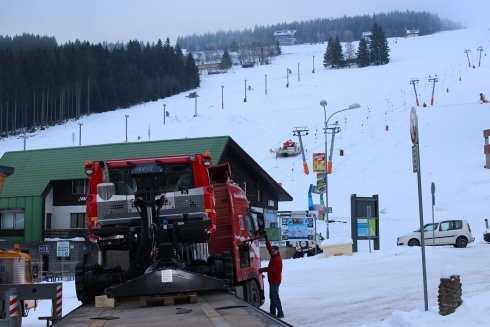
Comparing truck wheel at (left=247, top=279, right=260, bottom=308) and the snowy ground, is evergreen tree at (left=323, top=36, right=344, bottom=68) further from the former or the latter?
truck wheel at (left=247, top=279, right=260, bottom=308)

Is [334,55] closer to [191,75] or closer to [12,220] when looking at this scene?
[191,75]

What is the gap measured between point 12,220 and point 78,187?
15.6 ft

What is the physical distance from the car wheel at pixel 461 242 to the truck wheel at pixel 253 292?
823 inches

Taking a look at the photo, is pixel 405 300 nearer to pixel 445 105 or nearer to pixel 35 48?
pixel 445 105

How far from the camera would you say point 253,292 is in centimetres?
1439

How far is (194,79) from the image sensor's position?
17738 centimetres

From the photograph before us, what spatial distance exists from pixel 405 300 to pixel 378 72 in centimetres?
12938

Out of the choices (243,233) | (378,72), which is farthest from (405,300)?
(378,72)

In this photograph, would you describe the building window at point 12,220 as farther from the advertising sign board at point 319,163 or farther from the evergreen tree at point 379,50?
the evergreen tree at point 379,50

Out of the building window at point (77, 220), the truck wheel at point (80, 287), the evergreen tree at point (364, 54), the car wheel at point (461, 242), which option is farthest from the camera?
the evergreen tree at point (364, 54)

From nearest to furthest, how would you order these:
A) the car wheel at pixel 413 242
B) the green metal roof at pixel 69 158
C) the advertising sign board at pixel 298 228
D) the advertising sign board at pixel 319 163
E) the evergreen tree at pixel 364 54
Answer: the car wheel at pixel 413 242 → the advertising sign board at pixel 298 228 → the green metal roof at pixel 69 158 → the advertising sign board at pixel 319 163 → the evergreen tree at pixel 364 54

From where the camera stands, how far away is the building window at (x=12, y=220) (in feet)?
147

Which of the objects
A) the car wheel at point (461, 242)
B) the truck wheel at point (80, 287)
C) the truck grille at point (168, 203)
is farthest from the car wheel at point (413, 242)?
A: the truck wheel at point (80, 287)

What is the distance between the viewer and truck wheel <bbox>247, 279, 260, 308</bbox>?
14045 mm
